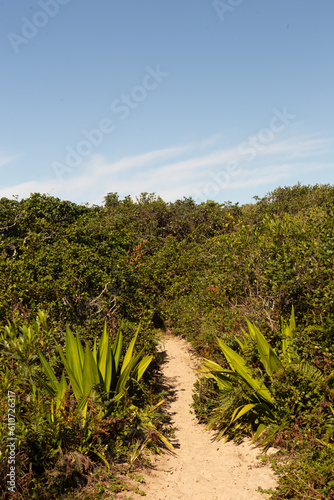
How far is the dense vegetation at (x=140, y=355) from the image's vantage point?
4.27 meters

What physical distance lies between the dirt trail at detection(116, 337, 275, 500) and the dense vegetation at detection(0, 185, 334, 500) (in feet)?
0.88

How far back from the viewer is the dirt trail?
4.48m

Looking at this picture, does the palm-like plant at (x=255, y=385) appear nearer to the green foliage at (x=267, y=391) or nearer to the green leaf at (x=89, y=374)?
the green foliage at (x=267, y=391)

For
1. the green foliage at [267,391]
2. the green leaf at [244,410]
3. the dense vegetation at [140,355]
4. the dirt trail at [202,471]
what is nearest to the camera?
the dense vegetation at [140,355]

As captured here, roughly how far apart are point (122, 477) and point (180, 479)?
2.71 ft

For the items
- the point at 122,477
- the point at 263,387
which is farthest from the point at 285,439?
the point at 122,477

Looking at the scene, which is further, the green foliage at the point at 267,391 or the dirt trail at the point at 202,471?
the green foliage at the point at 267,391

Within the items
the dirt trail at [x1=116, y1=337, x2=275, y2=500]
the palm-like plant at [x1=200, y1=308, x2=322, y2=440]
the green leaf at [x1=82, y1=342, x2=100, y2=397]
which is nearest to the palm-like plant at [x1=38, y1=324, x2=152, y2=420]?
the green leaf at [x1=82, y1=342, x2=100, y2=397]

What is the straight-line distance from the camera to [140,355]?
588cm

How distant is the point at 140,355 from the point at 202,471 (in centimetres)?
189

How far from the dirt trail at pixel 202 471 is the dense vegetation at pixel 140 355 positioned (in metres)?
0.27

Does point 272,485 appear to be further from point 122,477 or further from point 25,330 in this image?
point 25,330

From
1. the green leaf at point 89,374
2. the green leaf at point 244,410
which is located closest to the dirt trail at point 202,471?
the green leaf at point 244,410

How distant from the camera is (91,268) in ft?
27.5
